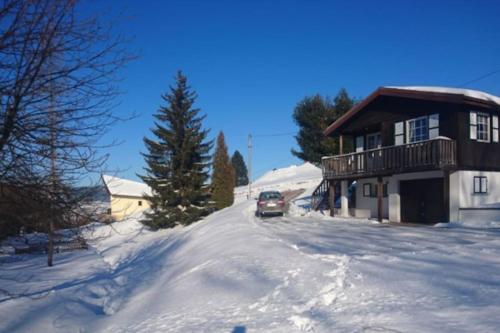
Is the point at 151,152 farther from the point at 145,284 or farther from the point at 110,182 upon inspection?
the point at 110,182

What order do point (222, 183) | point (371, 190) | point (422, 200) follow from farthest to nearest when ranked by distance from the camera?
point (222, 183), point (371, 190), point (422, 200)

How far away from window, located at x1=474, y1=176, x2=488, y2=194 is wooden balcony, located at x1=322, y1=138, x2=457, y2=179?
6.08 feet

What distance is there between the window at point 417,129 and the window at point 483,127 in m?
2.20

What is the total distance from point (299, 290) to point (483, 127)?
15522 millimetres

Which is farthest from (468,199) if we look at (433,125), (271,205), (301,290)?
(301,290)

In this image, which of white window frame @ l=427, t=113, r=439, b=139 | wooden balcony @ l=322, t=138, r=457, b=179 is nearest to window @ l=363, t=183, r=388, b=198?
wooden balcony @ l=322, t=138, r=457, b=179

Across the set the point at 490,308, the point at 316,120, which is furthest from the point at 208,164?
the point at 490,308

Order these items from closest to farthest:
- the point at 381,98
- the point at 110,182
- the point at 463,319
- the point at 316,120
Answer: the point at 463,319
the point at 110,182
the point at 381,98
the point at 316,120

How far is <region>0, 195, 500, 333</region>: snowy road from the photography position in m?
5.34

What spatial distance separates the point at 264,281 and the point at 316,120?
2472 cm

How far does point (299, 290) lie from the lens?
272 inches

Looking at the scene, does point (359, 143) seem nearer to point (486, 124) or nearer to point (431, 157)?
point (486, 124)

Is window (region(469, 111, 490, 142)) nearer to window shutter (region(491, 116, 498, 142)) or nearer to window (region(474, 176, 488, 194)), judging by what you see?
window shutter (region(491, 116, 498, 142))

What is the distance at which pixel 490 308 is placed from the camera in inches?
200
